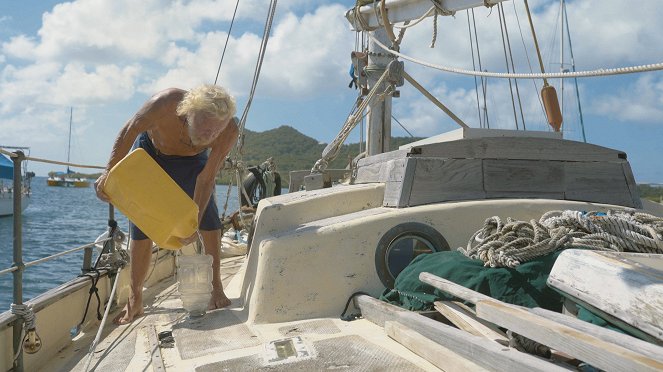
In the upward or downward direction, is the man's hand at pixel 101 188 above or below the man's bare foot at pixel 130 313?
above

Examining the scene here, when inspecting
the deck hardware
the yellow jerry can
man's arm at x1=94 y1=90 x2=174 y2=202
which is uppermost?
man's arm at x1=94 y1=90 x2=174 y2=202

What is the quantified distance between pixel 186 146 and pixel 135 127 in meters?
0.49

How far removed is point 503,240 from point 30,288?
1355 centimetres

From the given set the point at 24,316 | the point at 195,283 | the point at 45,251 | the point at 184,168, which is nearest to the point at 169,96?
the point at 184,168

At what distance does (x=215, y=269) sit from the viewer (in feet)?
12.1

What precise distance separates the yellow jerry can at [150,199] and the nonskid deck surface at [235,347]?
1.72ft

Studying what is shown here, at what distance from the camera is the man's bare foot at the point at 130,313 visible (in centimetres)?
347

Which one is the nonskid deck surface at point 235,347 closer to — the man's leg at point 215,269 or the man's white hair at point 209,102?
the man's leg at point 215,269

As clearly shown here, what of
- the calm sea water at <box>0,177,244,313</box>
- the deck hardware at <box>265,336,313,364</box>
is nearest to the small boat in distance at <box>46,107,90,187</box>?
the calm sea water at <box>0,177,244,313</box>

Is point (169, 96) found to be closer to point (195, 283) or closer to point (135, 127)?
point (135, 127)

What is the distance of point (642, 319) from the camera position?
1720mm

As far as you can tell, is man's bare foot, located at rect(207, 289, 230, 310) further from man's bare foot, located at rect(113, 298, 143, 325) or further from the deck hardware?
the deck hardware

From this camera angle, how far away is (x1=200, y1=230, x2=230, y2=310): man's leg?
356 centimetres

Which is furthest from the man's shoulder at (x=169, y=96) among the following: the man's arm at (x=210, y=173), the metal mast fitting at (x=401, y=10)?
the metal mast fitting at (x=401, y=10)
